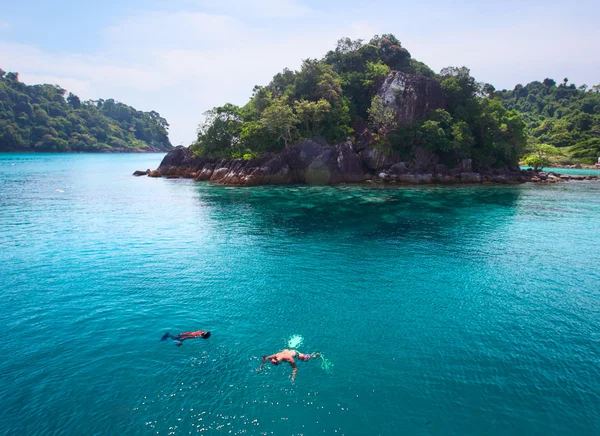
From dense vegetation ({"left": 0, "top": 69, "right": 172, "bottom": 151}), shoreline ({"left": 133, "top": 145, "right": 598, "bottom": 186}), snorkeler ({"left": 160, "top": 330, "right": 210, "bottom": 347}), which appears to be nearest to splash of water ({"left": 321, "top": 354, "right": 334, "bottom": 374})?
snorkeler ({"left": 160, "top": 330, "right": 210, "bottom": 347})

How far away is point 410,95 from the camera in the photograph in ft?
238

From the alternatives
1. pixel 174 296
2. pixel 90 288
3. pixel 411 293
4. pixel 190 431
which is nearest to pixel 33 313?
pixel 90 288

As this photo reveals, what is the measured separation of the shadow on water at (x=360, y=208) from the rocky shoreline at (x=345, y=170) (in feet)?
17.1

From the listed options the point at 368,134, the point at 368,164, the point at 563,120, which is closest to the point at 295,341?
the point at 368,164

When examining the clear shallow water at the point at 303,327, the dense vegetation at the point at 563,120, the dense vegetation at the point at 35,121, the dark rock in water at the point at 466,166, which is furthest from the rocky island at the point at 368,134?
the dense vegetation at the point at 35,121

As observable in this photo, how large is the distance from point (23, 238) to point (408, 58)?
9534 cm

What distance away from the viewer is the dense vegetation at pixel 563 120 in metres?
112

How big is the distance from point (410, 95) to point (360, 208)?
41.9 metres

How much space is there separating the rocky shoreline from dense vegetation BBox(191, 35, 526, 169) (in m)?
2.99

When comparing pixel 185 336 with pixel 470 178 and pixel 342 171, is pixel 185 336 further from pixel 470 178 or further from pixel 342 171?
pixel 470 178

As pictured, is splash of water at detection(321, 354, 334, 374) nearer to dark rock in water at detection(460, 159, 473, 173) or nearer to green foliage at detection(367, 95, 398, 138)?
green foliage at detection(367, 95, 398, 138)

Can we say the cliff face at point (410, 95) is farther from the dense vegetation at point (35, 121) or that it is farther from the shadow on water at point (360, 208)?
the dense vegetation at point (35, 121)

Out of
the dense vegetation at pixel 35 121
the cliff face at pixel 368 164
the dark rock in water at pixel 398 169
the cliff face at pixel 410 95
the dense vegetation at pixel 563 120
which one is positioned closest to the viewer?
the cliff face at pixel 368 164

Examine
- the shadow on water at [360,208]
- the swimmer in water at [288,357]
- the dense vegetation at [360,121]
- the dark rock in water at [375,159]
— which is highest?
the dense vegetation at [360,121]
